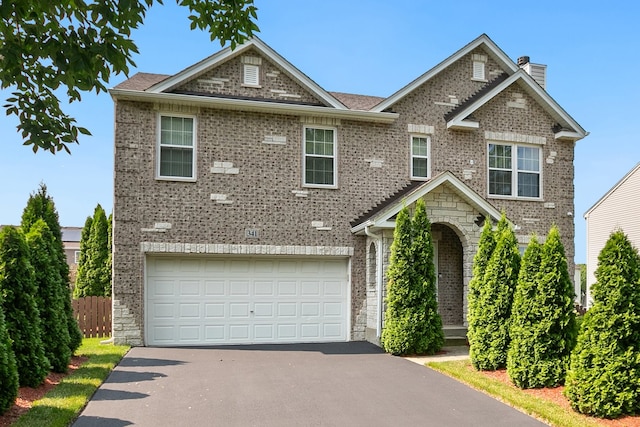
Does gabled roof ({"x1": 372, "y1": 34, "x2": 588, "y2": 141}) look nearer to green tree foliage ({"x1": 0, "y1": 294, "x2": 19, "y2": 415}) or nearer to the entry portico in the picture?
the entry portico

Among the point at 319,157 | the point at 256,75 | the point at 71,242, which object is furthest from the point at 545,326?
the point at 71,242

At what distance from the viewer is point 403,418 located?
7809 mm

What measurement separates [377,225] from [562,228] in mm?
6780

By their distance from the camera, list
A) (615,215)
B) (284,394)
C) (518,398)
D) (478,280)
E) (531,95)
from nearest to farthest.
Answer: (518,398)
(284,394)
(478,280)
(531,95)
(615,215)

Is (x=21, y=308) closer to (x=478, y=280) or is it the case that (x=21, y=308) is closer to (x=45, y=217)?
(x=45, y=217)

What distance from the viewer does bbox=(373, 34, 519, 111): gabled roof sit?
50.9 feet

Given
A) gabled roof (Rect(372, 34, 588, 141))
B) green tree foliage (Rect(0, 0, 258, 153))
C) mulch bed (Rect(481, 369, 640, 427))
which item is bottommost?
mulch bed (Rect(481, 369, 640, 427))

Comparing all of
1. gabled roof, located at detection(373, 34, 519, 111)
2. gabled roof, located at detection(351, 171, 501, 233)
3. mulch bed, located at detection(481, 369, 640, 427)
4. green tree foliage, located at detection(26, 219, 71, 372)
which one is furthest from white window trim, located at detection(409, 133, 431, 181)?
green tree foliage, located at detection(26, 219, 71, 372)

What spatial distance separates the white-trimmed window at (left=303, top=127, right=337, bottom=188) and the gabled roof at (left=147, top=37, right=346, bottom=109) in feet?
2.78

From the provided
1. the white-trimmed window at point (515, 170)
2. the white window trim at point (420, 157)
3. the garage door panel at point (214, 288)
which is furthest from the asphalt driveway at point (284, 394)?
the white-trimmed window at point (515, 170)

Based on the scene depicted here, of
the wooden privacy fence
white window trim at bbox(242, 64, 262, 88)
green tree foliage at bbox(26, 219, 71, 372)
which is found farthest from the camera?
the wooden privacy fence

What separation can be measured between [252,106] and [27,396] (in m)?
8.49

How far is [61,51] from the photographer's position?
565cm

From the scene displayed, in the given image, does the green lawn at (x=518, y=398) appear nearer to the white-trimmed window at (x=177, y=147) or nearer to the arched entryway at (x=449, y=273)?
the arched entryway at (x=449, y=273)
